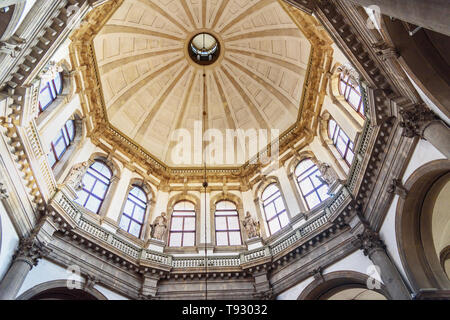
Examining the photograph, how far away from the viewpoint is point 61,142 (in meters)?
16.5

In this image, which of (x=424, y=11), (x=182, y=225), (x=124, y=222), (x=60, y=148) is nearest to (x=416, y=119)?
(x=424, y=11)

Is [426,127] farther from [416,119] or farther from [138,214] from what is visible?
[138,214]

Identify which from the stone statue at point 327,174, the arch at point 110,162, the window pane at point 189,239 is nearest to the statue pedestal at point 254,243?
the window pane at point 189,239

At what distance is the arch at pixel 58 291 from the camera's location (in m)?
11.6

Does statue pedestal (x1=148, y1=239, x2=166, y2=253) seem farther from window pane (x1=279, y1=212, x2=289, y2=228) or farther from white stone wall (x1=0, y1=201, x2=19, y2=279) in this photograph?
window pane (x1=279, y1=212, x2=289, y2=228)

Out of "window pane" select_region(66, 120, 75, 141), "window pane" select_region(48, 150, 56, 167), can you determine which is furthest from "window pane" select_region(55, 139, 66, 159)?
"window pane" select_region(66, 120, 75, 141)

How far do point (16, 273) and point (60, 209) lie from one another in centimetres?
292

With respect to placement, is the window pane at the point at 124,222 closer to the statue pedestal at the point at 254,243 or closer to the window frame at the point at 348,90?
the statue pedestal at the point at 254,243

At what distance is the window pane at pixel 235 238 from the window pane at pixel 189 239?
2.13 meters

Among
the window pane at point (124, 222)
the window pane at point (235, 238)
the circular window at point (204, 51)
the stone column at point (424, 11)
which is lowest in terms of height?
the stone column at point (424, 11)

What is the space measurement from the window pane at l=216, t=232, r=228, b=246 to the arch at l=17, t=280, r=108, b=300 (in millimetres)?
6804

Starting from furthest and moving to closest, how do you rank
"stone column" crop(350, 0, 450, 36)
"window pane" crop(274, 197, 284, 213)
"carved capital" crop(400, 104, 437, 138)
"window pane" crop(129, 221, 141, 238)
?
1. "window pane" crop(274, 197, 284, 213)
2. "window pane" crop(129, 221, 141, 238)
3. "carved capital" crop(400, 104, 437, 138)
4. "stone column" crop(350, 0, 450, 36)

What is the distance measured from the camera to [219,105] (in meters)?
26.0

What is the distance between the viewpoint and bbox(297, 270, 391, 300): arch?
42.1ft
